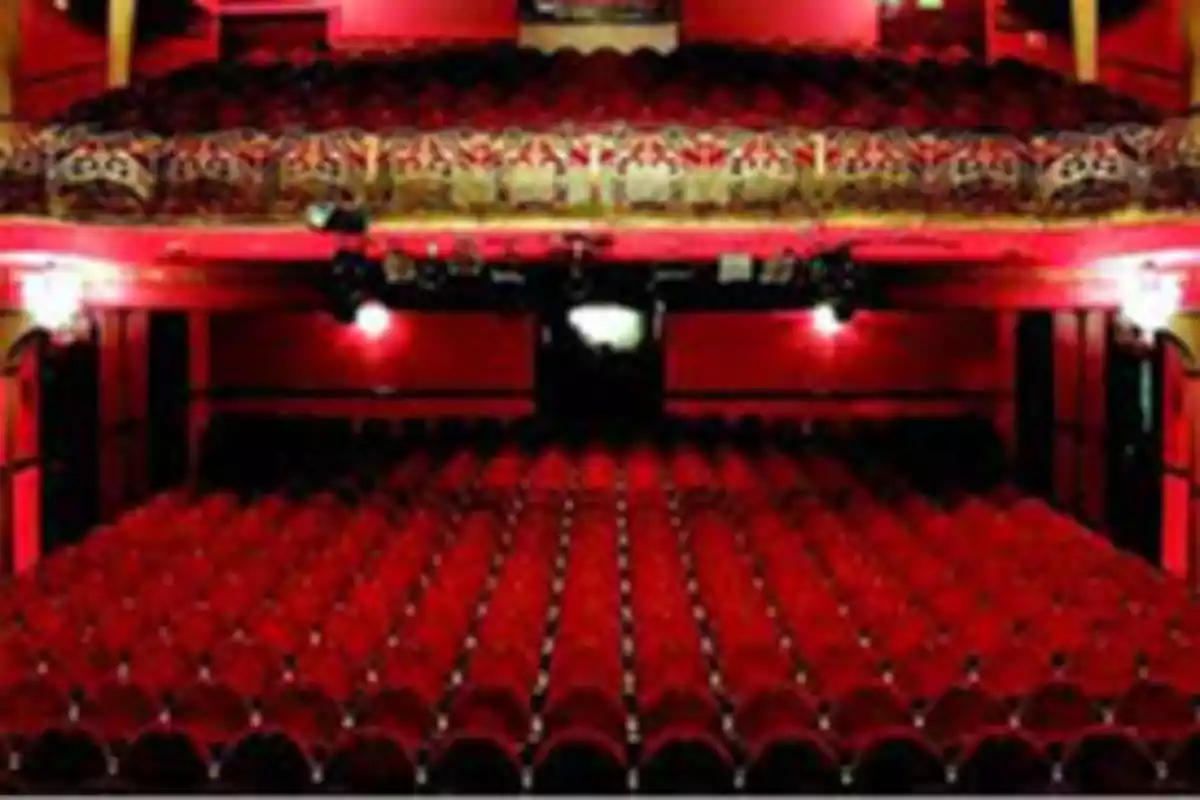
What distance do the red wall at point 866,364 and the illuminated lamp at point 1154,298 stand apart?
2674 mm

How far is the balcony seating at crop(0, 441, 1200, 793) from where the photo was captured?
3.87 meters

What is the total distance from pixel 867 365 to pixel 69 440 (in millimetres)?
4452

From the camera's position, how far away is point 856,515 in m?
7.04

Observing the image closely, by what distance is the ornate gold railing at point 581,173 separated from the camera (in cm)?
721

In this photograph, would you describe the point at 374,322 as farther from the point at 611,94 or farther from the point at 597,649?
the point at 597,649

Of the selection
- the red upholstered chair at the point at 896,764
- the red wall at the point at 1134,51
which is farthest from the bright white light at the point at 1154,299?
the red upholstered chair at the point at 896,764

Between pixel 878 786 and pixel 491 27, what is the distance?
767 cm

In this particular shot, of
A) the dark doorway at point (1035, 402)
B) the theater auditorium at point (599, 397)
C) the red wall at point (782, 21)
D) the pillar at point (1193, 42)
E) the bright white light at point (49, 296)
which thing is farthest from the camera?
the red wall at point (782, 21)

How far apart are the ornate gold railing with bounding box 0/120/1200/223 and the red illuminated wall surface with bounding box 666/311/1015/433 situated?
2.23 m

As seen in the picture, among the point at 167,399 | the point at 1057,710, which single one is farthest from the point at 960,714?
the point at 167,399

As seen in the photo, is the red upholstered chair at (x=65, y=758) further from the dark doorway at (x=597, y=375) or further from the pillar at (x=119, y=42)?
the pillar at (x=119, y=42)

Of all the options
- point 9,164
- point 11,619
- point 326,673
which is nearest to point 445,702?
point 326,673

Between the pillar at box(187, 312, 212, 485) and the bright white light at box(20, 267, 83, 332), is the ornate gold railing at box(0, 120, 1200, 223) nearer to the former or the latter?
the bright white light at box(20, 267, 83, 332)

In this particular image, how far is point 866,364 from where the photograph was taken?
31.3ft
